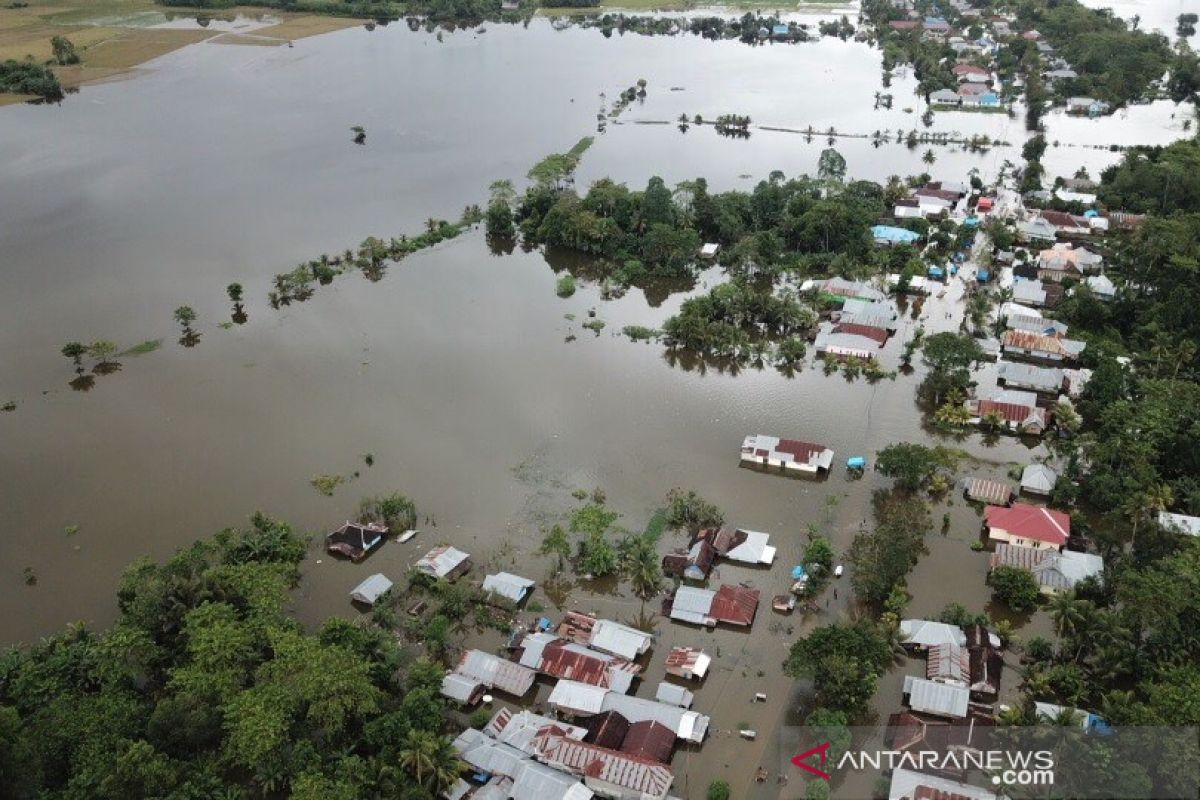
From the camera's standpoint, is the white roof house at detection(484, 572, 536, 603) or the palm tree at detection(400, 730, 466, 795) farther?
the white roof house at detection(484, 572, 536, 603)

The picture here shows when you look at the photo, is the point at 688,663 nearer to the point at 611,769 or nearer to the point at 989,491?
the point at 611,769

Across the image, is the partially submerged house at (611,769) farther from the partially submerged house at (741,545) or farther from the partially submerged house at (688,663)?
the partially submerged house at (741,545)

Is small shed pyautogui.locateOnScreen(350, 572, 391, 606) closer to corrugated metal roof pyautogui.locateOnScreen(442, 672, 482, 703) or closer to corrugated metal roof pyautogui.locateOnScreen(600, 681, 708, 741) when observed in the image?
corrugated metal roof pyautogui.locateOnScreen(442, 672, 482, 703)

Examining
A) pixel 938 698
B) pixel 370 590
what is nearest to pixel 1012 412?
pixel 938 698

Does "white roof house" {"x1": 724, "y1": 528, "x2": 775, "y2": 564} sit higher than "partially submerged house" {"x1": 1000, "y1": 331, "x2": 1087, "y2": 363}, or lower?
lower

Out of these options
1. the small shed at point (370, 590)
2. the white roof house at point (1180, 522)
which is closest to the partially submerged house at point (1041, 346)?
the white roof house at point (1180, 522)

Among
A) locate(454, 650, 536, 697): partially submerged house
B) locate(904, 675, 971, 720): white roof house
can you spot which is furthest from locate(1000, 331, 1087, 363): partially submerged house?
locate(454, 650, 536, 697): partially submerged house
